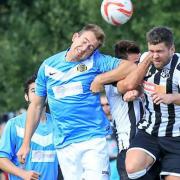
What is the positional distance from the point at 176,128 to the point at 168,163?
1.23 feet

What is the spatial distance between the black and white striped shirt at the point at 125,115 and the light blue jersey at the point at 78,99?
0.23m

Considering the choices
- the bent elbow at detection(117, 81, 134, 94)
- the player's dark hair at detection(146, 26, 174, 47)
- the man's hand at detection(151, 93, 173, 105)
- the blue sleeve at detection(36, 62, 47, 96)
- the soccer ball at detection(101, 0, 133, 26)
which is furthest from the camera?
the soccer ball at detection(101, 0, 133, 26)

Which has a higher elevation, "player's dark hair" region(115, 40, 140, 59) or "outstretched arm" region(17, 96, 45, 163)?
"player's dark hair" region(115, 40, 140, 59)

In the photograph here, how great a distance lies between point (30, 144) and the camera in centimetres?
949

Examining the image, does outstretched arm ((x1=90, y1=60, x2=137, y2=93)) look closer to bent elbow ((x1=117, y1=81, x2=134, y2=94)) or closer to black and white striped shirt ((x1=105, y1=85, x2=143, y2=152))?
bent elbow ((x1=117, y1=81, x2=134, y2=94))

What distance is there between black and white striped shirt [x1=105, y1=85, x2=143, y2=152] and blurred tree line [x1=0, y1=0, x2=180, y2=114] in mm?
12433

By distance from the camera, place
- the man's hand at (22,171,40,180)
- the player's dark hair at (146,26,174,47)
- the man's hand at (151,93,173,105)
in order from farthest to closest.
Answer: the man's hand at (22,171,40,180)
the player's dark hair at (146,26,174,47)
the man's hand at (151,93,173,105)

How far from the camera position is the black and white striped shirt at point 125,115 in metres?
9.52

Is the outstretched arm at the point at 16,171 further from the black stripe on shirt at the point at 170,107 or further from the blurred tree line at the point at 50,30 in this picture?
the blurred tree line at the point at 50,30

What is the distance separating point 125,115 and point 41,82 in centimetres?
99

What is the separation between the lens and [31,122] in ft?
31.0

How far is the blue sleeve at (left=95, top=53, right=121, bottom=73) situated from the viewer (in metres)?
9.26

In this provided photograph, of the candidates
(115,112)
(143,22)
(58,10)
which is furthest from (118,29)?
(115,112)

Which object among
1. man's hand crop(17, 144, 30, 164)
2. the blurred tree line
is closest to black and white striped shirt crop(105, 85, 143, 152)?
man's hand crop(17, 144, 30, 164)
